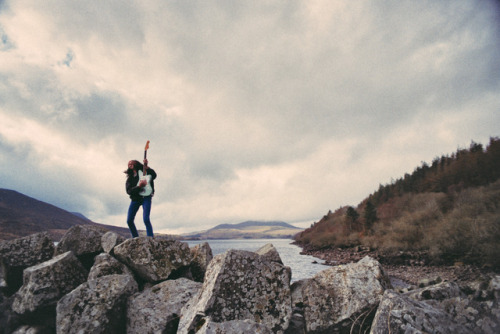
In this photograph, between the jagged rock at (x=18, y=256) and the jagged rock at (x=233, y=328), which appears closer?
the jagged rock at (x=233, y=328)

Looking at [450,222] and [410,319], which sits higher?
[410,319]

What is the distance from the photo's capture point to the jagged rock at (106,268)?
15.7ft

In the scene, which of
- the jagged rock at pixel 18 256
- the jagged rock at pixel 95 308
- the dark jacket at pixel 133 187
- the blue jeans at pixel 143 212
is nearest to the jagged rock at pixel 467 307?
the jagged rock at pixel 95 308

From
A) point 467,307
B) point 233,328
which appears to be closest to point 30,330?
point 233,328

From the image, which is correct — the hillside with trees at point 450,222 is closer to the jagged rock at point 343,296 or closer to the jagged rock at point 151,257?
the jagged rock at point 343,296

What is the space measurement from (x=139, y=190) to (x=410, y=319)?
6.66m

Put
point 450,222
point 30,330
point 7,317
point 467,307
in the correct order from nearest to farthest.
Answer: point 467,307 < point 30,330 < point 7,317 < point 450,222

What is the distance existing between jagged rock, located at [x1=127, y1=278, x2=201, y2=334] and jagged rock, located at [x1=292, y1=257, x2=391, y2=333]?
2192mm

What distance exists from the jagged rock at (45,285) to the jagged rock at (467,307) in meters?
6.68

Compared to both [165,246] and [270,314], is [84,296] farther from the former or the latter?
[270,314]

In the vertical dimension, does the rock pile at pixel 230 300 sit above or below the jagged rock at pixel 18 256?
below

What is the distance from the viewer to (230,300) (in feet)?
10.9

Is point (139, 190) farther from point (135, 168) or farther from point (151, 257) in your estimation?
point (151, 257)

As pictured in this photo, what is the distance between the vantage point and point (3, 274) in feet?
19.8
